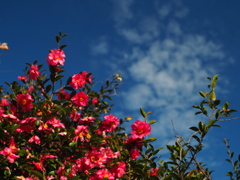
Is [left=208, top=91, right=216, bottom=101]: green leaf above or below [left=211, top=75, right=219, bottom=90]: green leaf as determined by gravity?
below

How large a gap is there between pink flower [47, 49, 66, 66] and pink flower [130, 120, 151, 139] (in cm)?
79

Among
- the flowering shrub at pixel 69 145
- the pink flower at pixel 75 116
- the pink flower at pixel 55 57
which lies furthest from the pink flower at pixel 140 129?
the pink flower at pixel 55 57

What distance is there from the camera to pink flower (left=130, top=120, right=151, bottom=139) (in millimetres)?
2230

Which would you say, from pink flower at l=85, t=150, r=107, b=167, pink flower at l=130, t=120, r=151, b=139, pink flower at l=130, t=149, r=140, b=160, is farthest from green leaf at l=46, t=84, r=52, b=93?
pink flower at l=130, t=149, r=140, b=160

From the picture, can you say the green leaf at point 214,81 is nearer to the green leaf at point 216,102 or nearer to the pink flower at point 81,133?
the green leaf at point 216,102

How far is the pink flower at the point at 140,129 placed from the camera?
2.23m

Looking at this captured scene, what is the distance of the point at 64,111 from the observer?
2.40m

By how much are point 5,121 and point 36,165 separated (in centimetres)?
43

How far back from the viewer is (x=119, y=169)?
2.19 metres

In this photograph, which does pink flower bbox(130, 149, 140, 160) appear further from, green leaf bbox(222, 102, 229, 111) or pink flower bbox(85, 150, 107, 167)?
green leaf bbox(222, 102, 229, 111)

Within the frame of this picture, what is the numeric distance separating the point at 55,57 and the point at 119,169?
1.03m

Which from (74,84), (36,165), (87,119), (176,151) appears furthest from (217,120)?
(36,165)

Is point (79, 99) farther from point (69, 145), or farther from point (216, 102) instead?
point (216, 102)

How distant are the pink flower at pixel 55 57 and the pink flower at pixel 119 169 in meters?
0.93
